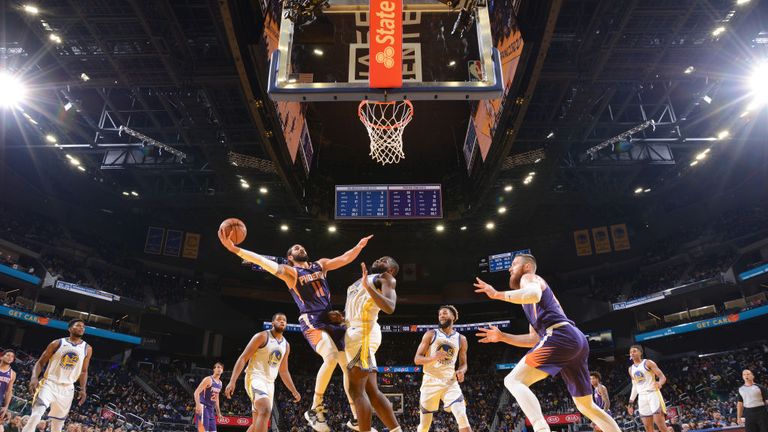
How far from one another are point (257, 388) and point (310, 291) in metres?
1.75

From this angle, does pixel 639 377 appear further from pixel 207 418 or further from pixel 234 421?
pixel 234 421

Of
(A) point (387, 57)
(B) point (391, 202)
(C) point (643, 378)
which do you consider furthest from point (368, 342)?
(B) point (391, 202)


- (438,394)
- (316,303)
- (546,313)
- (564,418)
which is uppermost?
(316,303)

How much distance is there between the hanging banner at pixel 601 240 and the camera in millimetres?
26719

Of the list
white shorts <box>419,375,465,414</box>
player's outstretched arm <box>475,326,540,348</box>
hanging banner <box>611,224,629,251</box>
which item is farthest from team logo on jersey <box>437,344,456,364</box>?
hanging banner <box>611,224,629,251</box>

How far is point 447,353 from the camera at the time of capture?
7250mm

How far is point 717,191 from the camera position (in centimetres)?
2514

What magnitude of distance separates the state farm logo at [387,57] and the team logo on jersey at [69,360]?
22.5 feet

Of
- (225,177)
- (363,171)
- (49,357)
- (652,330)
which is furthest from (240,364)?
(652,330)

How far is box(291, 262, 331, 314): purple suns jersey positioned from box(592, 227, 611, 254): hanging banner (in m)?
24.4

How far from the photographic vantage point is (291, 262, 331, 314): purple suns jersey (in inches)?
237

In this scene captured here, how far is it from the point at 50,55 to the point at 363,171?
13.8m

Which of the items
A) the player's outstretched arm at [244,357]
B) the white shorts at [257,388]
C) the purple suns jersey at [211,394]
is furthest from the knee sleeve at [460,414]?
the purple suns jersey at [211,394]

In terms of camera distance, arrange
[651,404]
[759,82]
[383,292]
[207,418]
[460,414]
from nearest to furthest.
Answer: [383,292]
[460,414]
[651,404]
[207,418]
[759,82]
